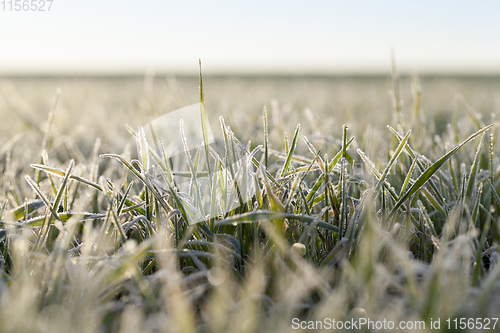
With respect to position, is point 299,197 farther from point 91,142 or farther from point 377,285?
point 91,142

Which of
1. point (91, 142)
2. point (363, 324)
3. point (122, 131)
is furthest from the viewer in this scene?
point (122, 131)

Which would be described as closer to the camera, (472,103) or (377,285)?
(377,285)

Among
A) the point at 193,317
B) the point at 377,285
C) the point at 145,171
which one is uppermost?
the point at 145,171

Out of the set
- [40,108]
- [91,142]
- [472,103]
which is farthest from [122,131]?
[472,103]

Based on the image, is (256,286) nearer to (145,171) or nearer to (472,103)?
(145,171)

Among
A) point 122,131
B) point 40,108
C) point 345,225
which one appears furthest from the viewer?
point 40,108

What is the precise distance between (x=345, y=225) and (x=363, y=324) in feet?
0.95

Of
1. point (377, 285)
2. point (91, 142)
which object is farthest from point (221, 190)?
point (91, 142)

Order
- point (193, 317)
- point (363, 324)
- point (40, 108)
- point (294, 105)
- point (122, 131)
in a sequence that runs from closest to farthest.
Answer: point (363, 324) < point (193, 317) < point (122, 131) < point (40, 108) < point (294, 105)

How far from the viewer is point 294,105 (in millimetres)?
4230

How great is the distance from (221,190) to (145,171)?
0.18m

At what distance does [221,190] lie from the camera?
91 cm

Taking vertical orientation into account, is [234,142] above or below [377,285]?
above

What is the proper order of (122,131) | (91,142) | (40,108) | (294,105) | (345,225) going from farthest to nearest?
1. (294,105)
2. (40,108)
3. (122,131)
4. (91,142)
5. (345,225)
